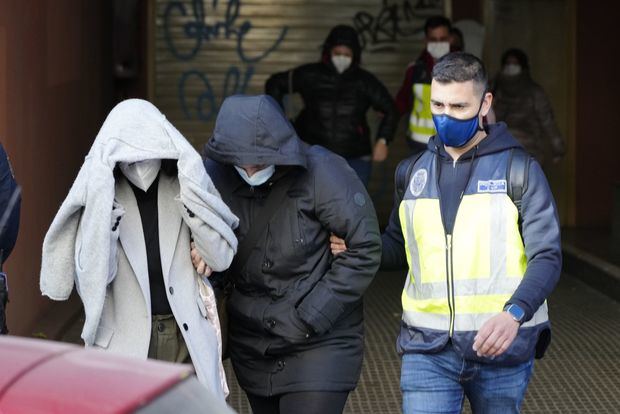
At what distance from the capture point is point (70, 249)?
458 cm

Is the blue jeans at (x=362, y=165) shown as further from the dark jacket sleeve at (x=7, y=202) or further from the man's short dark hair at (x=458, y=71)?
the man's short dark hair at (x=458, y=71)

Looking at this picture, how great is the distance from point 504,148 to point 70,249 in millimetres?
1457

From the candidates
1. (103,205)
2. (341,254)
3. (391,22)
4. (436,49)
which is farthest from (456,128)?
(391,22)

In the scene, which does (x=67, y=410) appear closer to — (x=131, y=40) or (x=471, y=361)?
(x=471, y=361)

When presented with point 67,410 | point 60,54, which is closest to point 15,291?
point 60,54

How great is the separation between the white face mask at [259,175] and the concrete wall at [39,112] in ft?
10.4

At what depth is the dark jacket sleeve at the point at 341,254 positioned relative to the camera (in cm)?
478

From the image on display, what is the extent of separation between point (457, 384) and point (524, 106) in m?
8.69

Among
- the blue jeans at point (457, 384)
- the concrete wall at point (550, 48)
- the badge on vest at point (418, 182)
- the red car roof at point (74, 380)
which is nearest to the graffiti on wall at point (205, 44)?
the concrete wall at point (550, 48)

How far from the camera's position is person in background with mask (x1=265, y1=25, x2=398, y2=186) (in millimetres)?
10672

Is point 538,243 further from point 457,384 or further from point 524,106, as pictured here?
point 524,106

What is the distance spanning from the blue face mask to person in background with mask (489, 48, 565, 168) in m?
8.34

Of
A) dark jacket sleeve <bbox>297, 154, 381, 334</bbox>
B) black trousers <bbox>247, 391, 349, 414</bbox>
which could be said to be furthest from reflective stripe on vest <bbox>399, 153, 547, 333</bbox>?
black trousers <bbox>247, 391, 349, 414</bbox>

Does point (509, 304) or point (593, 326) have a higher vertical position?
point (509, 304)
